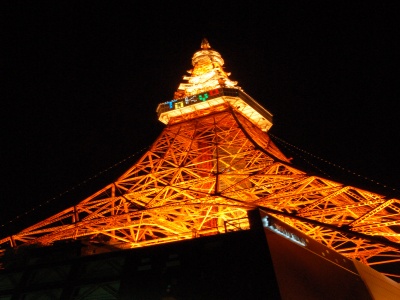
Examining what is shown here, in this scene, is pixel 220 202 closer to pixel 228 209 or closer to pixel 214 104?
pixel 228 209

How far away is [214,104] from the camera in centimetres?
2100

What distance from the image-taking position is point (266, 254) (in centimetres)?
807

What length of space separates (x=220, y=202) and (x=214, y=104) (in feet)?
34.6

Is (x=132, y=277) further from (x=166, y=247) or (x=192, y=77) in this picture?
(x=192, y=77)

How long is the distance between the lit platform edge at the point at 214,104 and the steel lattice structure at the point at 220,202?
7 cm

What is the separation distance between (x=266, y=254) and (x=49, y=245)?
7090 mm

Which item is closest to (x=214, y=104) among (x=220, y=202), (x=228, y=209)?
(x=228, y=209)

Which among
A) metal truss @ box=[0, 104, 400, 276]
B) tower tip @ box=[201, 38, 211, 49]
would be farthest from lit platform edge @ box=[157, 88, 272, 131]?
tower tip @ box=[201, 38, 211, 49]

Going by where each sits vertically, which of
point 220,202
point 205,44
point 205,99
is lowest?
point 220,202

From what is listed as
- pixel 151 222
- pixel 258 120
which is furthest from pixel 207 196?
pixel 258 120

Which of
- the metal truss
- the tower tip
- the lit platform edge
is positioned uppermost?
the tower tip

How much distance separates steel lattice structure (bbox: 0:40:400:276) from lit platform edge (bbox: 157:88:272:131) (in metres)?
0.07

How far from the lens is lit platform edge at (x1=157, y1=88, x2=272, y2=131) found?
2042 centimetres

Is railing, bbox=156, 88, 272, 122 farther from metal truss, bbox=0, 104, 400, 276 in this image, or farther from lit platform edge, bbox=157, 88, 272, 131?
metal truss, bbox=0, 104, 400, 276
